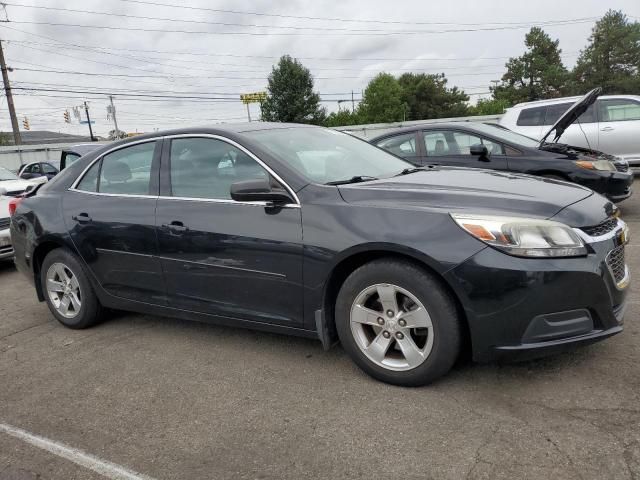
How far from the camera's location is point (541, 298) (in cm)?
265

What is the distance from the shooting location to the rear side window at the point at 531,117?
1016 cm

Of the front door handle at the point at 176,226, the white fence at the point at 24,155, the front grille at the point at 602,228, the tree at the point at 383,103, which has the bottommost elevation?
the front grille at the point at 602,228

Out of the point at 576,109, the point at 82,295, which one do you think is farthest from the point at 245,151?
the point at 576,109

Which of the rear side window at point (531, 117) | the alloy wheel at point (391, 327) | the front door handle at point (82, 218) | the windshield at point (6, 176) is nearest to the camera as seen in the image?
the alloy wheel at point (391, 327)

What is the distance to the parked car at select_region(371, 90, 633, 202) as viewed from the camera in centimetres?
684

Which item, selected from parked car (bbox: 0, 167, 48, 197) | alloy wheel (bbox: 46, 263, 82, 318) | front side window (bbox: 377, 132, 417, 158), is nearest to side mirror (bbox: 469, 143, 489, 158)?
front side window (bbox: 377, 132, 417, 158)

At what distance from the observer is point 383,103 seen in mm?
65438

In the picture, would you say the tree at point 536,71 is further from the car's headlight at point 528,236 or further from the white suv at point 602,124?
the car's headlight at point 528,236

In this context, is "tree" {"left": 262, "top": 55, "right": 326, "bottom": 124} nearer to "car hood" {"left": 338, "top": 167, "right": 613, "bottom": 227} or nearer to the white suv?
the white suv

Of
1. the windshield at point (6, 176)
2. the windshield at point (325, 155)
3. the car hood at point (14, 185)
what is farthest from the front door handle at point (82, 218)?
the windshield at point (6, 176)

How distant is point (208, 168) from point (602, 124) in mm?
9144

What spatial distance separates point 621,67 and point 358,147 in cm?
6475

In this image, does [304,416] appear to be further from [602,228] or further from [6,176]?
[6,176]

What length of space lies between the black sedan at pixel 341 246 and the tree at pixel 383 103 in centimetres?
6287
